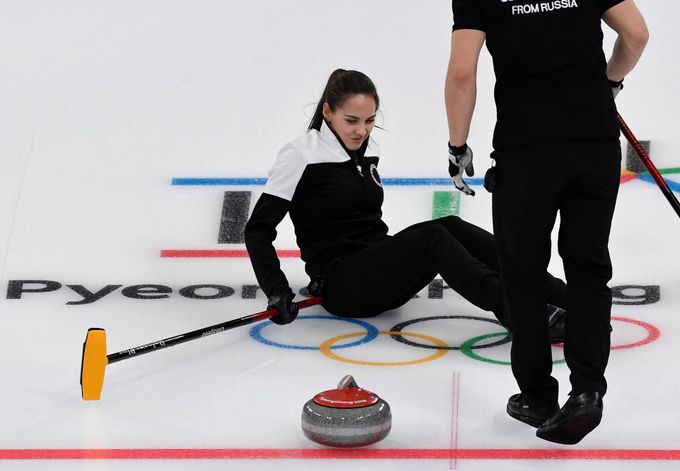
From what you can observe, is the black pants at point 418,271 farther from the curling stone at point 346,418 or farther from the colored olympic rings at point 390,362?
the curling stone at point 346,418

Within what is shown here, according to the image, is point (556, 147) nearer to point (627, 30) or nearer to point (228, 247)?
point (627, 30)

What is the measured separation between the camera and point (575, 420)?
7.13 feet

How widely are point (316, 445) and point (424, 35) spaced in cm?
315

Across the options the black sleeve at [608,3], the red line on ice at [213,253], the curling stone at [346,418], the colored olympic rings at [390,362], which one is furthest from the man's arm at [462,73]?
the red line on ice at [213,253]

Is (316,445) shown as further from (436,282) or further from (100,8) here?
(100,8)

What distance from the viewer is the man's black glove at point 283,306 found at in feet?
10.4

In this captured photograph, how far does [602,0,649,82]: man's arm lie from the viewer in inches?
86.7

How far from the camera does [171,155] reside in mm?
4574

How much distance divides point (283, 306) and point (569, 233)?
1153 mm

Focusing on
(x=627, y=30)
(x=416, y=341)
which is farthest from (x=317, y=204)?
(x=627, y=30)

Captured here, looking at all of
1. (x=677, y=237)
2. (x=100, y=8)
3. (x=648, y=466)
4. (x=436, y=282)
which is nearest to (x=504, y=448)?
(x=648, y=466)

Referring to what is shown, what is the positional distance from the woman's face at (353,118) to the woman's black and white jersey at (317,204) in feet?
0.12

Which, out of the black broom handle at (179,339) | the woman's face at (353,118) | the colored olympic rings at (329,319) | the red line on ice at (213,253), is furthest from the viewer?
the red line on ice at (213,253)

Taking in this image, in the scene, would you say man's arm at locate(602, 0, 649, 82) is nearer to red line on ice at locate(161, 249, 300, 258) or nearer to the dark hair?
the dark hair
